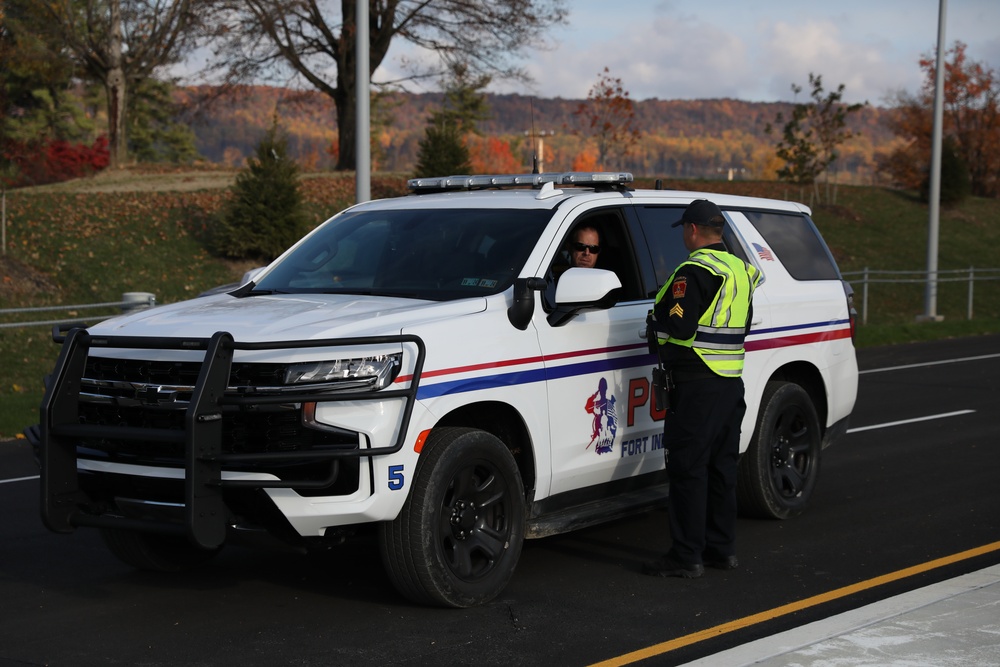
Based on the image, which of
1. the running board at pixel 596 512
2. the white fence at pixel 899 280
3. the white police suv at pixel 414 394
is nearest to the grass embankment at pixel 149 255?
the white fence at pixel 899 280

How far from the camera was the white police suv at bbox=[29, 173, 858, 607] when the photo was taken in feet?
18.5

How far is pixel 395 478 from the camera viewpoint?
5723 millimetres

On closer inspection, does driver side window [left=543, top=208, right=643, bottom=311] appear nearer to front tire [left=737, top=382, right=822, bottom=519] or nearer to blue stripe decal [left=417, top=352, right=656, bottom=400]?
blue stripe decal [left=417, top=352, right=656, bottom=400]

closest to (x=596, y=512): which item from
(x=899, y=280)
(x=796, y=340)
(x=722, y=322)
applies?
(x=722, y=322)

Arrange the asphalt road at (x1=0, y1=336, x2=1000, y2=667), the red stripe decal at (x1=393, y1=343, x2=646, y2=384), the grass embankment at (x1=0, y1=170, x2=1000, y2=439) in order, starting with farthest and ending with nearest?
the grass embankment at (x1=0, y1=170, x2=1000, y2=439)
the red stripe decal at (x1=393, y1=343, x2=646, y2=384)
the asphalt road at (x1=0, y1=336, x2=1000, y2=667)

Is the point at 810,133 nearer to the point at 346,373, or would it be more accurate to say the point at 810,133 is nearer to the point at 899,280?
the point at 899,280

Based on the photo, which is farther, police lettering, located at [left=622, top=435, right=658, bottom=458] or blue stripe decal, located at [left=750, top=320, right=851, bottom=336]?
blue stripe decal, located at [left=750, top=320, right=851, bottom=336]

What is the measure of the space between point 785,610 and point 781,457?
229 centimetres

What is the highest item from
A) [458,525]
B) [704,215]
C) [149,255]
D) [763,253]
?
[704,215]

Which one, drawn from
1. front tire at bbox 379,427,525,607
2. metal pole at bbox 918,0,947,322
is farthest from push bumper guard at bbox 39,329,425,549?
metal pole at bbox 918,0,947,322

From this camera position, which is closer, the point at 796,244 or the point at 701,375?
the point at 701,375

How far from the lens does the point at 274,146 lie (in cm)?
2802

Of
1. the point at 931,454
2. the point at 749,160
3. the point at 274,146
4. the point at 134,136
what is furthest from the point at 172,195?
→ the point at 749,160

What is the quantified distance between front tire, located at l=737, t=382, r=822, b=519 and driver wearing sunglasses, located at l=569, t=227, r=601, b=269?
163 centimetres
